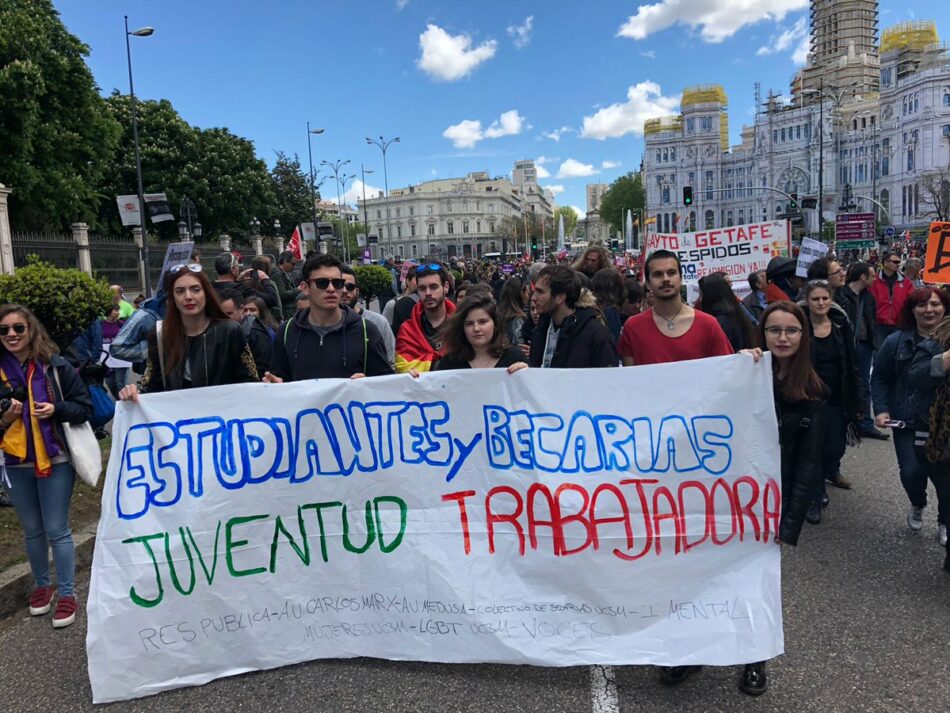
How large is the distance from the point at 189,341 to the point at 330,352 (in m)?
0.74

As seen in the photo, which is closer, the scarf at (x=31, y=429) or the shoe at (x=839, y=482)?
the scarf at (x=31, y=429)

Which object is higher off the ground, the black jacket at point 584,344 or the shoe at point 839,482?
the black jacket at point 584,344

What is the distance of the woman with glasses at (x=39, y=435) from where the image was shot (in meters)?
3.64

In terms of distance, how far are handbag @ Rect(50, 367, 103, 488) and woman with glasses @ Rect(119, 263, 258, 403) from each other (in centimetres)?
43

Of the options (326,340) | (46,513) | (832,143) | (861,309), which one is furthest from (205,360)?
(832,143)

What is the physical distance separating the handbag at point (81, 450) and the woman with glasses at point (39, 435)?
0.03 meters

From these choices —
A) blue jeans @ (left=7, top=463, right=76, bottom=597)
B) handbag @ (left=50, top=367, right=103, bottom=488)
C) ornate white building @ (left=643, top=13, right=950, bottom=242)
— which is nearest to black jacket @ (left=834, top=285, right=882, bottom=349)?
handbag @ (left=50, top=367, right=103, bottom=488)

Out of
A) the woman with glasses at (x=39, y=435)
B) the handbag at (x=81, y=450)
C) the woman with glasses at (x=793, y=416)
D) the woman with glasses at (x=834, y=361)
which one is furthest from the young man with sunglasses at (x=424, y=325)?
the woman with glasses at (x=834, y=361)

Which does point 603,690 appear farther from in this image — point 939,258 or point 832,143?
point 832,143

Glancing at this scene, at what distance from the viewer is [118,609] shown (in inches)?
121

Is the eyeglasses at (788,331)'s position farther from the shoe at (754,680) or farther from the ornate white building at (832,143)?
the ornate white building at (832,143)

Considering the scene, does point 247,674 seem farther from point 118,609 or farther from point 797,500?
point 797,500

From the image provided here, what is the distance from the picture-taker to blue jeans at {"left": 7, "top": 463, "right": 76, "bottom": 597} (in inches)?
147

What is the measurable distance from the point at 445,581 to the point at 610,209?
458 feet
